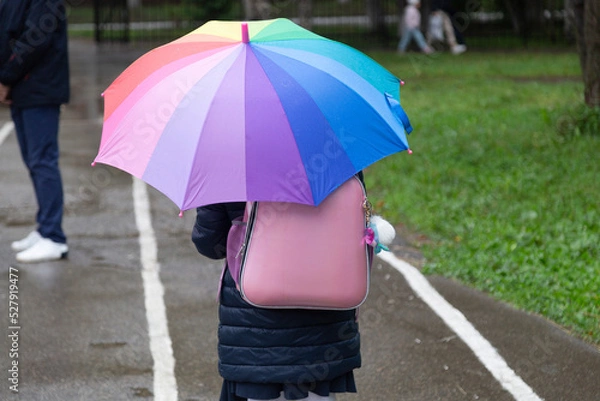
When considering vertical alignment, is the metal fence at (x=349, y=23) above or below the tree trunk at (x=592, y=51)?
below

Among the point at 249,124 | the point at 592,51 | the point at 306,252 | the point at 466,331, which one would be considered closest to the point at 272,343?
the point at 306,252

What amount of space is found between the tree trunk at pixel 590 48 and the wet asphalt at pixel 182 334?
13.1ft

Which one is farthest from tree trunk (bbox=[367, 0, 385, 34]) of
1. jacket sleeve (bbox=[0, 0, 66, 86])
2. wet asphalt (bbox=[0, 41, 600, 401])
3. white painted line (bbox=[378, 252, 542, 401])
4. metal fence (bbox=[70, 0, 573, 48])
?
jacket sleeve (bbox=[0, 0, 66, 86])

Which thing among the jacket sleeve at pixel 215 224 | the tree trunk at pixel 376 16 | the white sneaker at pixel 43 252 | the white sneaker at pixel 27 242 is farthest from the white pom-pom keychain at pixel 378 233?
the tree trunk at pixel 376 16

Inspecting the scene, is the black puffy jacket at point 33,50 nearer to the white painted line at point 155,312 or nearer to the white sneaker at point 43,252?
the white sneaker at point 43,252

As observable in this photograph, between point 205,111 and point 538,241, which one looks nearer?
point 205,111

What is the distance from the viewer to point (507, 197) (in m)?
8.55

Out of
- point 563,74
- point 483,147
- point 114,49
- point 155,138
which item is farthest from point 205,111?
point 114,49

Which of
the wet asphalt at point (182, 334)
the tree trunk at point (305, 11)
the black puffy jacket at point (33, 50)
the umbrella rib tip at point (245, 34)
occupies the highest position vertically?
the umbrella rib tip at point (245, 34)

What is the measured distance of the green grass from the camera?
641 cm

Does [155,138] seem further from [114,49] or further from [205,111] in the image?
[114,49]

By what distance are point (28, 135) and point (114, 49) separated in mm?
18712

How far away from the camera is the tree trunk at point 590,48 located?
1018 cm

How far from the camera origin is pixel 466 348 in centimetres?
538
